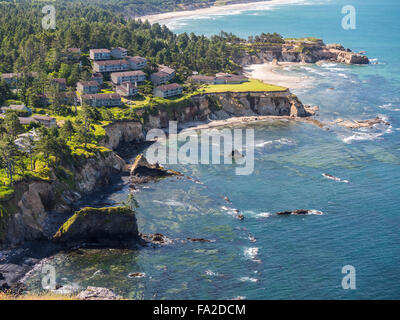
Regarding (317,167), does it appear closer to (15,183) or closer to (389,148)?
(389,148)

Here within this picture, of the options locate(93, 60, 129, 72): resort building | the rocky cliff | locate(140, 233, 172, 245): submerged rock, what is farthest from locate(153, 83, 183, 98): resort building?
locate(140, 233, 172, 245): submerged rock

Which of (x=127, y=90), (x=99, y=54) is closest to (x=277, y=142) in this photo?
(x=127, y=90)

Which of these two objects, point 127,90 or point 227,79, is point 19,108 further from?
point 227,79

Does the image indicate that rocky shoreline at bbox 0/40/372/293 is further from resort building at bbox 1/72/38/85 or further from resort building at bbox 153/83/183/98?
resort building at bbox 1/72/38/85

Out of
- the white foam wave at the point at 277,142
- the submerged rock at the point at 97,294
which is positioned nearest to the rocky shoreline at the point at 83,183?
the submerged rock at the point at 97,294

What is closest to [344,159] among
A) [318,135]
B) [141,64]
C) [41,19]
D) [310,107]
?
[318,135]

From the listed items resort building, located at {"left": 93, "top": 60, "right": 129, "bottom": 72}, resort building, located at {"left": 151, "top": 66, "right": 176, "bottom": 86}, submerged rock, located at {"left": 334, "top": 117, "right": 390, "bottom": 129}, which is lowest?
submerged rock, located at {"left": 334, "top": 117, "right": 390, "bottom": 129}
